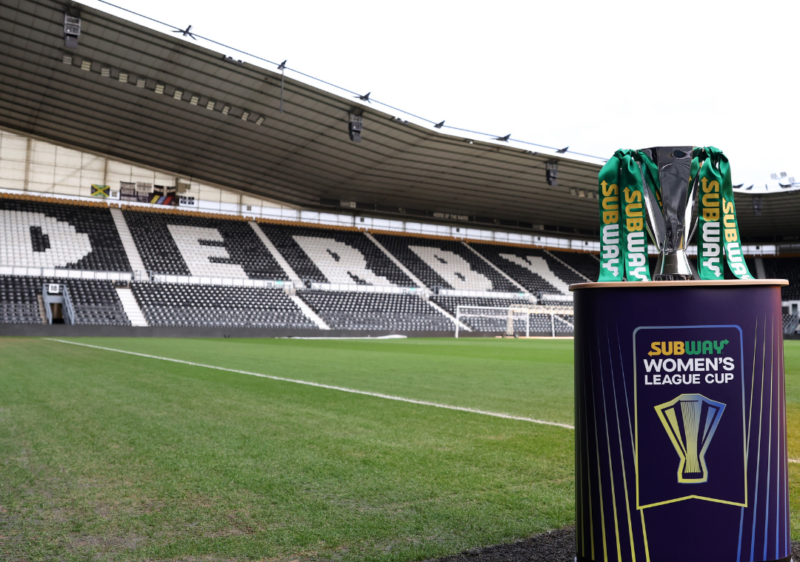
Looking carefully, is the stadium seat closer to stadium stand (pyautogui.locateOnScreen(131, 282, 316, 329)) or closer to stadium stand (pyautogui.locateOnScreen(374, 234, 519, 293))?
stadium stand (pyautogui.locateOnScreen(131, 282, 316, 329))

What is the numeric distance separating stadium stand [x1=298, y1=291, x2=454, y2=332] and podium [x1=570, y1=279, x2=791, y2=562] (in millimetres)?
35204

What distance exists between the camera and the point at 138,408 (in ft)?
20.4

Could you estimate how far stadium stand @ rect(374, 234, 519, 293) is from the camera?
1844 inches

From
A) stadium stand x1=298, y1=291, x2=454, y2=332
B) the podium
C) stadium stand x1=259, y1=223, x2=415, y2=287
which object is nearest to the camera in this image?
the podium

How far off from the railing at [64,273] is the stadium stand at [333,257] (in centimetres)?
1079

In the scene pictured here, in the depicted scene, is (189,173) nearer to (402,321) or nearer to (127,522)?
(402,321)

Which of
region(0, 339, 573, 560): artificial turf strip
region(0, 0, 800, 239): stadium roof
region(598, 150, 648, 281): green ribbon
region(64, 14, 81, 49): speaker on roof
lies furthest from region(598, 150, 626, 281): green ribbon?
region(0, 0, 800, 239): stadium roof

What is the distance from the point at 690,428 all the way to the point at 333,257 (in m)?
43.6

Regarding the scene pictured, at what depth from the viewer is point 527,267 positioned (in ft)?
172

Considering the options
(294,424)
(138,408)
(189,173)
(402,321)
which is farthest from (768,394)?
(189,173)

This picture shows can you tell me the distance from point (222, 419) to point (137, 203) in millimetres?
39861

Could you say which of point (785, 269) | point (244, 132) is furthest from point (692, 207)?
point (785, 269)

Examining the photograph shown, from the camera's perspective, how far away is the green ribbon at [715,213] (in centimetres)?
216

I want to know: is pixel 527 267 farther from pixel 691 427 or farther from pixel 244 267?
pixel 691 427
